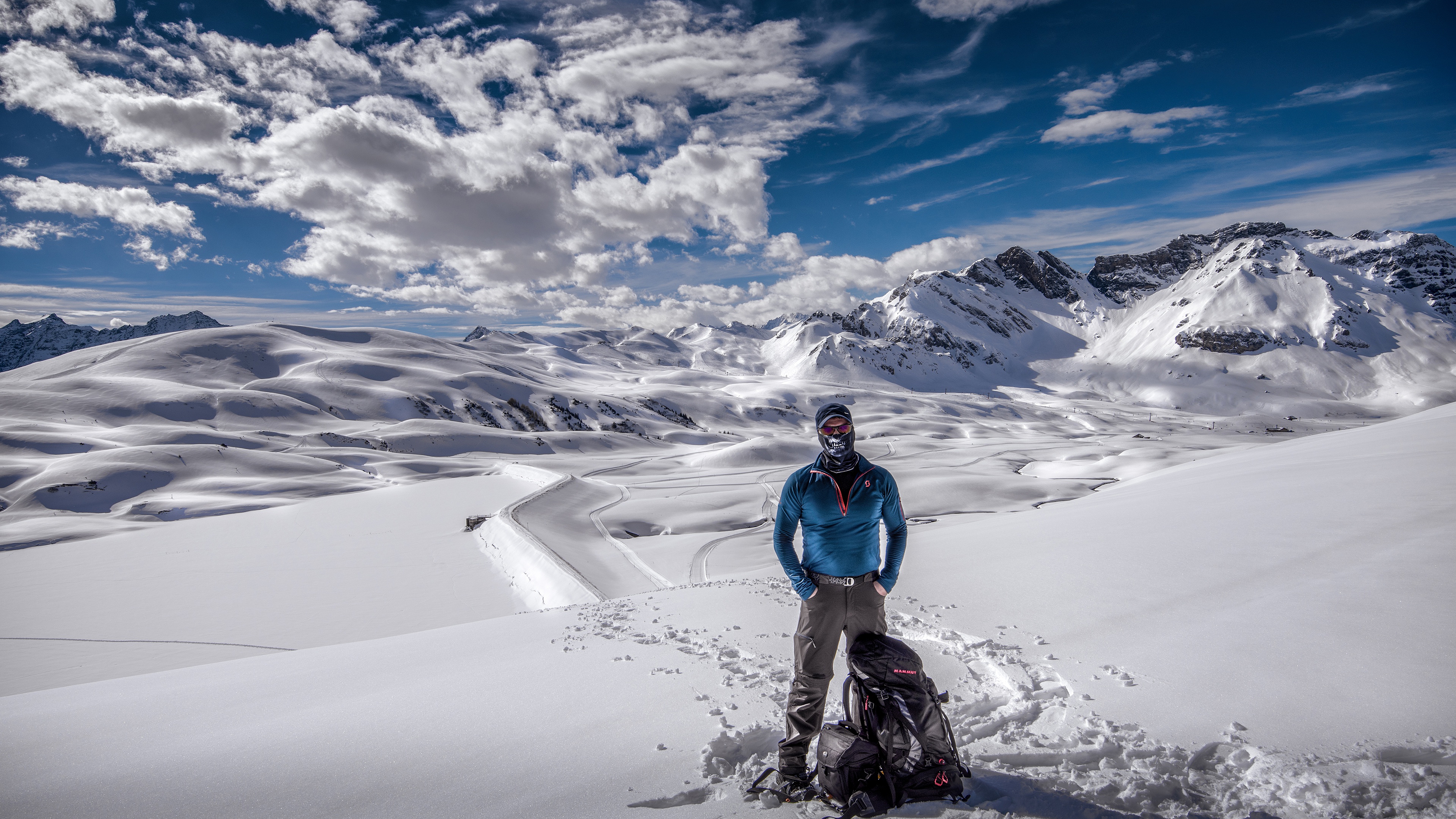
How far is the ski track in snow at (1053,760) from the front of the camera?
360 cm

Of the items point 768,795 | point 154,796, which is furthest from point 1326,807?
point 154,796

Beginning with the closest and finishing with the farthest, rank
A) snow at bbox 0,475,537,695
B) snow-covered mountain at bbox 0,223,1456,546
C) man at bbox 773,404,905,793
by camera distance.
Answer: man at bbox 773,404,905,793 < snow at bbox 0,475,537,695 < snow-covered mountain at bbox 0,223,1456,546

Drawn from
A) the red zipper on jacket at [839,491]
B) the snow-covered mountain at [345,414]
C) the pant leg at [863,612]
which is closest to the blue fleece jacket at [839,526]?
the red zipper on jacket at [839,491]

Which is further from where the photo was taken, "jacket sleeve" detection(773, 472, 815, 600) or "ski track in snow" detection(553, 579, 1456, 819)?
"jacket sleeve" detection(773, 472, 815, 600)

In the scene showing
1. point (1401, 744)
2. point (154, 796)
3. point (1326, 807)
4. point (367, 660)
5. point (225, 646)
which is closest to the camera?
point (1326, 807)

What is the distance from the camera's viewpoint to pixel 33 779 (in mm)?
4312

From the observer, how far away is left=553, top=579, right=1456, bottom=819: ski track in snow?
142 inches

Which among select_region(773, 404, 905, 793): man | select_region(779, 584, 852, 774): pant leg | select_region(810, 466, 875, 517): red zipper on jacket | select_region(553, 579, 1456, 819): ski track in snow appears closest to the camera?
select_region(553, 579, 1456, 819): ski track in snow

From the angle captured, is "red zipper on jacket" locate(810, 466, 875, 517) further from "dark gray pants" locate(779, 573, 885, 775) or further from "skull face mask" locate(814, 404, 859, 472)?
"dark gray pants" locate(779, 573, 885, 775)

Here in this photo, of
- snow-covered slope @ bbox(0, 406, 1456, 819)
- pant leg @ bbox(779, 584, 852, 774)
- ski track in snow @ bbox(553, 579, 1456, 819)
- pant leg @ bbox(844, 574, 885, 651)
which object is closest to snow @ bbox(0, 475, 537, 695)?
snow-covered slope @ bbox(0, 406, 1456, 819)

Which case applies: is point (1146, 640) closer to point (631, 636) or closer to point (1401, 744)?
point (1401, 744)

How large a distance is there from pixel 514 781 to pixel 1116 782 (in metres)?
4.16

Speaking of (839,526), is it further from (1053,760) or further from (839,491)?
(1053,760)

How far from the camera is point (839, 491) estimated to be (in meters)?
4.37
